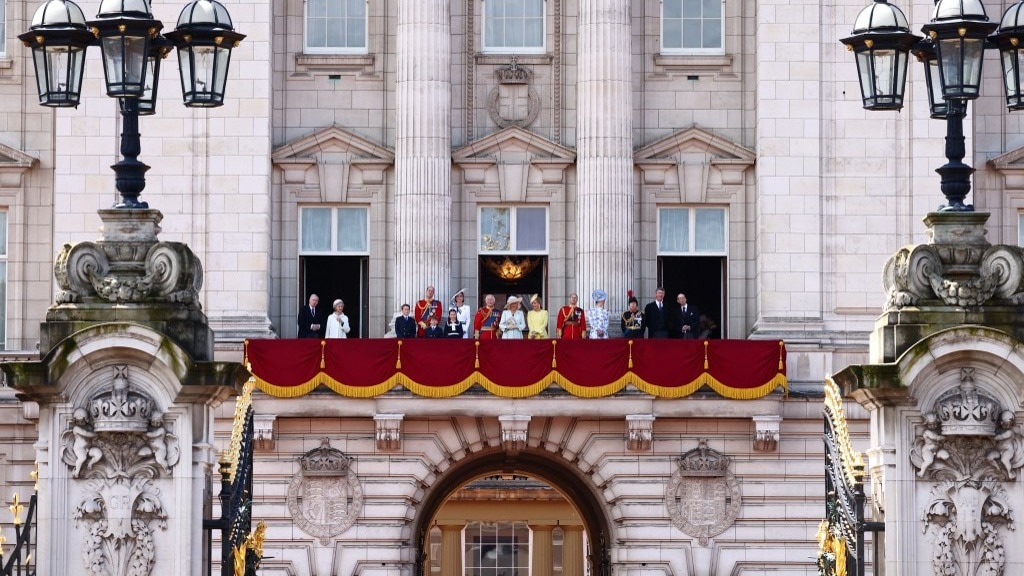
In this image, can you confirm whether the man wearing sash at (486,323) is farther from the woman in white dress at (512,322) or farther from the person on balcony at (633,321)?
the person on balcony at (633,321)

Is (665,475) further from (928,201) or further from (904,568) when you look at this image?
(904,568)

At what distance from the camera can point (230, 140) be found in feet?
153

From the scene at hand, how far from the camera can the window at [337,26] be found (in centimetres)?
4803

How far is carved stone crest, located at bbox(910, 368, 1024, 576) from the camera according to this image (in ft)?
71.2

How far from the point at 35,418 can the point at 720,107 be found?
13.9 meters

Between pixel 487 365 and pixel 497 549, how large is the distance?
83.2ft

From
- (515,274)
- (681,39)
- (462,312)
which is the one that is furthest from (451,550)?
(462,312)

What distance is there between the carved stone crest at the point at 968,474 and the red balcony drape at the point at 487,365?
22.3m

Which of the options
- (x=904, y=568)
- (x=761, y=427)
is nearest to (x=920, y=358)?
(x=904, y=568)

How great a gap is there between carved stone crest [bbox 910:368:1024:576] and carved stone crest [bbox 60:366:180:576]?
21.2 ft

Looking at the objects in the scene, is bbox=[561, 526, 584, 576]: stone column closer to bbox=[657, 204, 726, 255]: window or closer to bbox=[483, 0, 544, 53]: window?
bbox=[657, 204, 726, 255]: window

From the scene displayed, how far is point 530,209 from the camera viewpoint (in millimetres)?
48219

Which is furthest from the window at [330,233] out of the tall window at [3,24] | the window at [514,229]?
the tall window at [3,24]

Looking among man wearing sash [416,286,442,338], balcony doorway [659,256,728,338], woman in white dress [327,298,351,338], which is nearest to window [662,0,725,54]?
balcony doorway [659,256,728,338]
